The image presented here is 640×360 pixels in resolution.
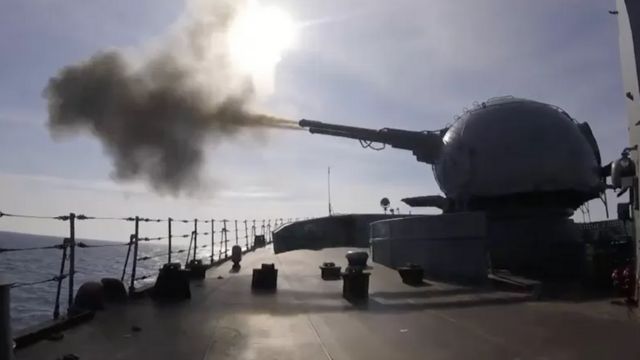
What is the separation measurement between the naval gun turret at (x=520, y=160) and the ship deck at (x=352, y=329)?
7.69 m

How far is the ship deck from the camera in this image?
5.21 m

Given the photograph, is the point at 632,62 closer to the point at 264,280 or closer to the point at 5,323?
the point at 264,280

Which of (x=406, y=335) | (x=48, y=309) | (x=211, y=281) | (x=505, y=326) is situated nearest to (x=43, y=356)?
(x=406, y=335)

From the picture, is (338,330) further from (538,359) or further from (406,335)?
(538,359)

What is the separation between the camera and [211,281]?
12.1 meters

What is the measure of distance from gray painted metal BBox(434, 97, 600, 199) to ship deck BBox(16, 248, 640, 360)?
25.2ft

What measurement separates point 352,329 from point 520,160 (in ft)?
40.1

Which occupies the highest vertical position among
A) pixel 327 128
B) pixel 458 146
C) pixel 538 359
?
pixel 327 128

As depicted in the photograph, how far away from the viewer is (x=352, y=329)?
21.4 ft

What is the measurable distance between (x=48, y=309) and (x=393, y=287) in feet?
69.5

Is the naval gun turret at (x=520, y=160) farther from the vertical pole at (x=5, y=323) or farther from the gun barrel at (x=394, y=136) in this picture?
the vertical pole at (x=5, y=323)

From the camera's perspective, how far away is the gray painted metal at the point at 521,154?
16984 mm

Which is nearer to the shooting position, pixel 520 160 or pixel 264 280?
pixel 264 280

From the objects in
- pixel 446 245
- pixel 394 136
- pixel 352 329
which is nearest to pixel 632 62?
pixel 352 329
